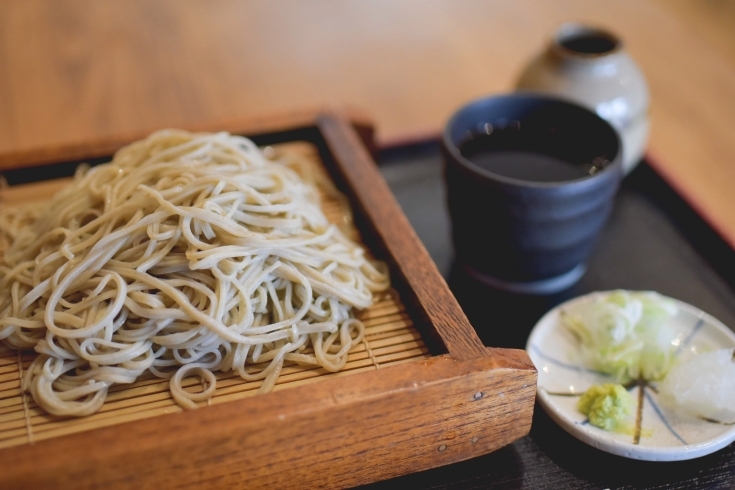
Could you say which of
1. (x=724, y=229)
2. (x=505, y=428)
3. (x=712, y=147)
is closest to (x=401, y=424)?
(x=505, y=428)

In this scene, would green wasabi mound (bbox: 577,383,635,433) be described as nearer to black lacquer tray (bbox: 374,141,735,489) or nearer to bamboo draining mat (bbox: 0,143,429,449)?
black lacquer tray (bbox: 374,141,735,489)

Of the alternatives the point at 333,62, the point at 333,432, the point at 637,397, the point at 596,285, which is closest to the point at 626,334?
the point at 637,397

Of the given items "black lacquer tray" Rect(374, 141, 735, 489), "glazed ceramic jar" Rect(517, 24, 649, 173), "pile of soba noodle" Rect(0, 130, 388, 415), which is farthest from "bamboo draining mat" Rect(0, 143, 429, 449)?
"glazed ceramic jar" Rect(517, 24, 649, 173)

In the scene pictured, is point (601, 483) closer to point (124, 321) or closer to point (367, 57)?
point (124, 321)

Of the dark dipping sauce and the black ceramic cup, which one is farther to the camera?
the dark dipping sauce

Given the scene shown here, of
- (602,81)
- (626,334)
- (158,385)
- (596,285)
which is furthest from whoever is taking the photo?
(602,81)

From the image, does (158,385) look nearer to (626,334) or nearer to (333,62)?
(626,334)

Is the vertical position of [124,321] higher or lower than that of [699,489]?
higher

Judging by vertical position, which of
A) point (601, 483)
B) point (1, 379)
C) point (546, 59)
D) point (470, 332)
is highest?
point (546, 59)
